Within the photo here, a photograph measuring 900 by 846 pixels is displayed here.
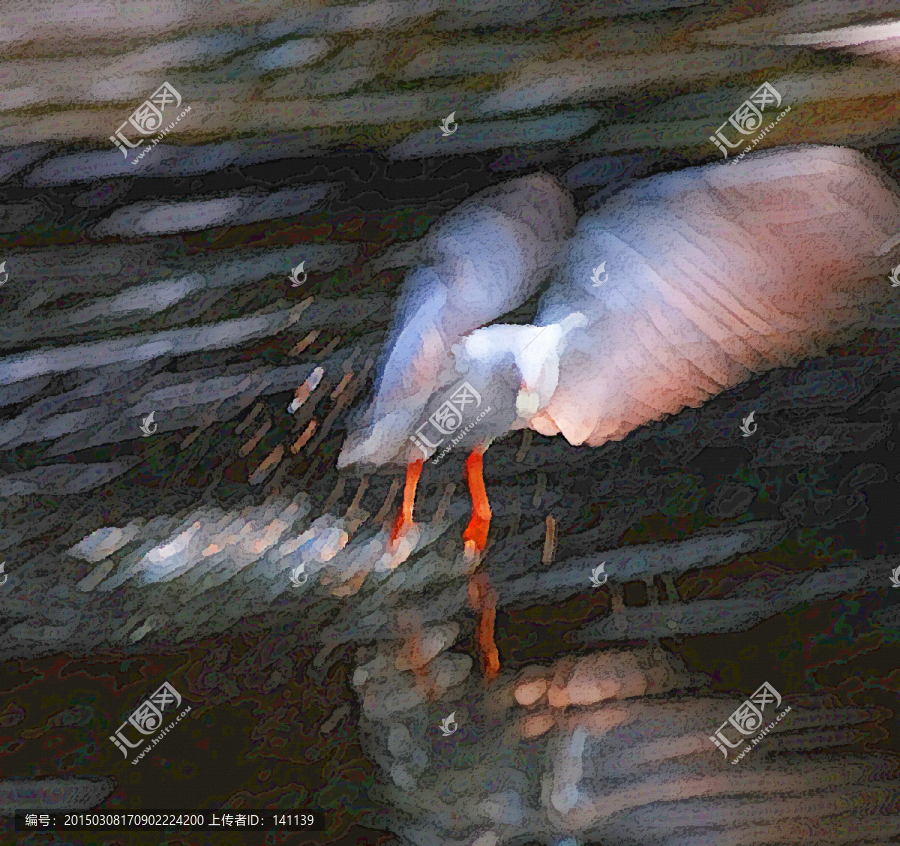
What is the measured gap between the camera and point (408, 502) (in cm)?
80

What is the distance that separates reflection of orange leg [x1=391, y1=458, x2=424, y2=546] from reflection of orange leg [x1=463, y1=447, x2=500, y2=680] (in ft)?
0.17

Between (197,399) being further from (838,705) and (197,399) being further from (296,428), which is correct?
(838,705)

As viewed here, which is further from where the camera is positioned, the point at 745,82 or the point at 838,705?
the point at 838,705

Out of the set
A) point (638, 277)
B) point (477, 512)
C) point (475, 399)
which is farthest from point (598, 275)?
point (477, 512)

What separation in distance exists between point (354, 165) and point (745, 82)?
0.35m

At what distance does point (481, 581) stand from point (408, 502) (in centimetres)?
11

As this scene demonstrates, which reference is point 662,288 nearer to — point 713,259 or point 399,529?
point 713,259

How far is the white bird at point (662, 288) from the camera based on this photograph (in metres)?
0.71

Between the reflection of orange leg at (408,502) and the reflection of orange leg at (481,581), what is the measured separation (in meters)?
0.05

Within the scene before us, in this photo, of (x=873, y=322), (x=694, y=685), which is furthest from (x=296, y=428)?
(x=873, y=322)

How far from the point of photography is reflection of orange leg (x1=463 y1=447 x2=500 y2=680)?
798 mm

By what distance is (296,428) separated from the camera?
762 millimetres

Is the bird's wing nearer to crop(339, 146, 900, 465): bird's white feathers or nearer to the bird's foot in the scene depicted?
crop(339, 146, 900, 465): bird's white feathers

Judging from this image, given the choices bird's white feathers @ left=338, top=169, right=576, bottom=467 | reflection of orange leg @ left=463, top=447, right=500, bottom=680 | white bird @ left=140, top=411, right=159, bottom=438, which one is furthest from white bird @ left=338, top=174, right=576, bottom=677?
white bird @ left=140, top=411, right=159, bottom=438
